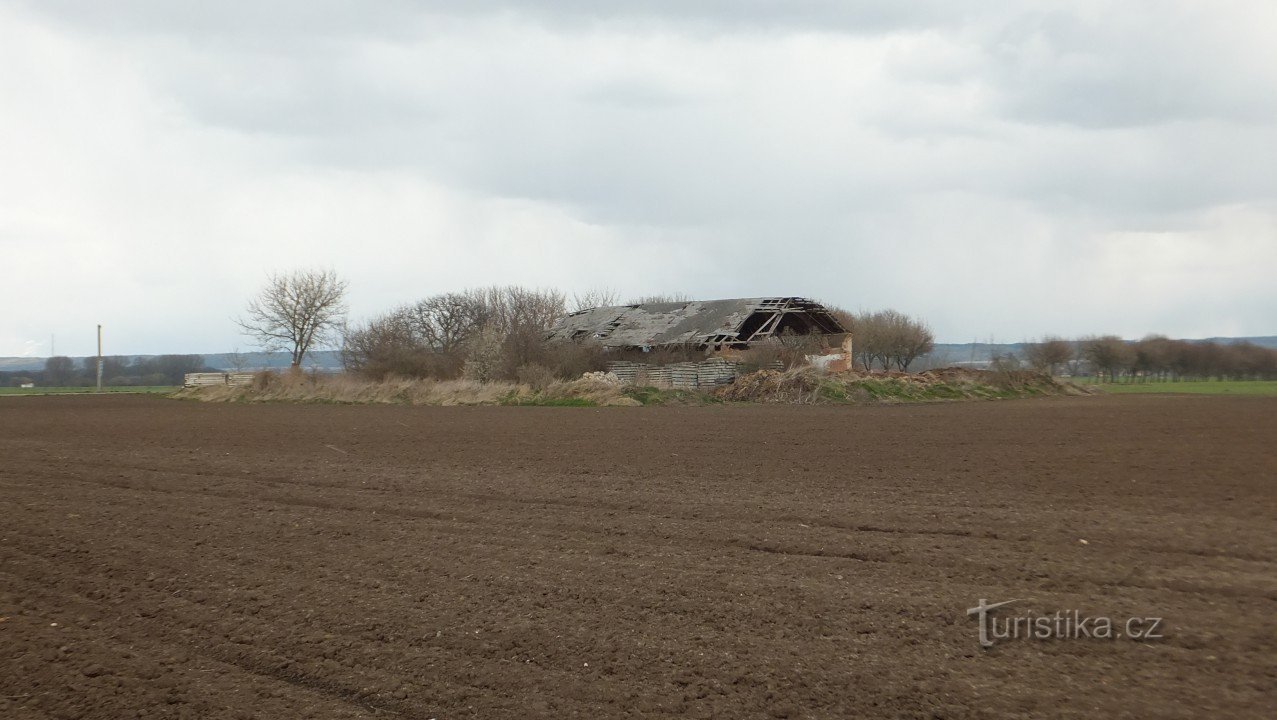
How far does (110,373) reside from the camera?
10938 cm

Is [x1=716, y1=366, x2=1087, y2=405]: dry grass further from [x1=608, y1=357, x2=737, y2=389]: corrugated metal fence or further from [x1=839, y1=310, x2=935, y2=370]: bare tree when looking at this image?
[x1=839, y1=310, x2=935, y2=370]: bare tree

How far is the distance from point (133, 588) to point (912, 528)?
7425mm

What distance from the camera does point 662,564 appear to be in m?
7.88

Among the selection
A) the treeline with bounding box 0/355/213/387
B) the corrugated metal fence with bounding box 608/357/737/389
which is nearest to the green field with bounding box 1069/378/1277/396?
the corrugated metal fence with bounding box 608/357/737/389

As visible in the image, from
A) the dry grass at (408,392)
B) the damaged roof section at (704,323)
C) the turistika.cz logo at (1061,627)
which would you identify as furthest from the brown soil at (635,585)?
the damaged roof section at (704,323)

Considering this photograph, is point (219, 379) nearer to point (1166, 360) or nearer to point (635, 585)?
point (635, 585)

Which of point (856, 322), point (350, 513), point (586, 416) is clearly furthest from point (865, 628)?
point (856, 322)

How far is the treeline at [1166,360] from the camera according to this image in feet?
245

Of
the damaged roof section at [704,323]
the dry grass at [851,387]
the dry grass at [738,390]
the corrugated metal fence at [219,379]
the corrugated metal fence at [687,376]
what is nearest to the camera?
the dry grass at [851,387]

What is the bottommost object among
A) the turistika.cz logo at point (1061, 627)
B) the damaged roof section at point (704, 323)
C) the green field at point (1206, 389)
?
the turistika.cz logo at point (1061, 627)

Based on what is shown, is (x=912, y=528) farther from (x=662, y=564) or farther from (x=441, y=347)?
(x=441, y=347)

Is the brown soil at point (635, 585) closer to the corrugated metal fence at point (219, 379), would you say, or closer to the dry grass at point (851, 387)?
the dry grass at point (851, 387)

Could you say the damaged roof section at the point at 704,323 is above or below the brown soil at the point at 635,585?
above

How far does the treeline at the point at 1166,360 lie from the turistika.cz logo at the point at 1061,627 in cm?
7472
